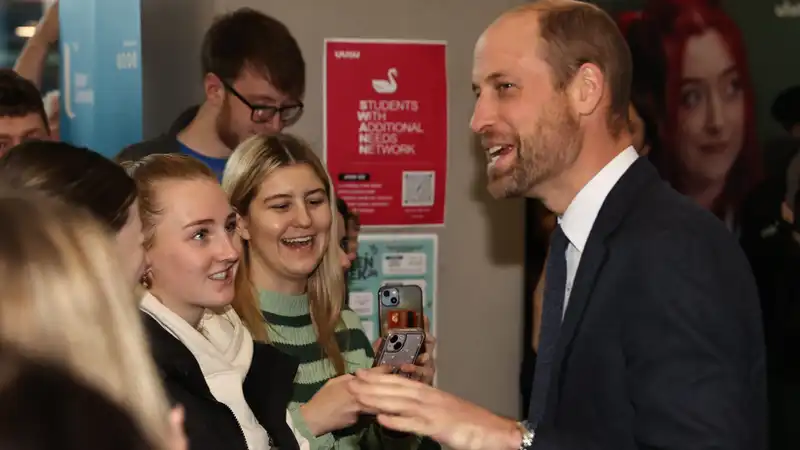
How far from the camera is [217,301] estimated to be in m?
1.93

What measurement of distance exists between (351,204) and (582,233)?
188cm

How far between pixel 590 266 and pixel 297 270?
0.94m

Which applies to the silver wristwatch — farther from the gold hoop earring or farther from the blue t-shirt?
the blue t-shirt

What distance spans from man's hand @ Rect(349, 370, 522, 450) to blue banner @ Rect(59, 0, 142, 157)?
5.66 ft

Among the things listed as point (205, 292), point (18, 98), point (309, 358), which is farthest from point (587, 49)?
→ point (18, 98)

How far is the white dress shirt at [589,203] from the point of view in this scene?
1.84m

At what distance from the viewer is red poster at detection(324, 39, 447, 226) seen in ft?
11.9

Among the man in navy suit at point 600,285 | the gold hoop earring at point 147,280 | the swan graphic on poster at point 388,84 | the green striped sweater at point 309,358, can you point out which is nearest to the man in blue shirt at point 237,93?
the swan graphic on poster at point 388,84

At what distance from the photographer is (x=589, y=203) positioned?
1.85m

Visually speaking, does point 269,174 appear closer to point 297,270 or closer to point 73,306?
point 297,270

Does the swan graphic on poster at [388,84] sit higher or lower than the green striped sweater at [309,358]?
higher

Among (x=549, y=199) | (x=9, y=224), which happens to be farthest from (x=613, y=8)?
(x=9, y=224)

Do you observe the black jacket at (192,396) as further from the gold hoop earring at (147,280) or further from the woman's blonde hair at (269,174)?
the woman's blonde hair at (269,174)

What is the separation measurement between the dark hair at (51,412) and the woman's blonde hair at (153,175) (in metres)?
1.10
